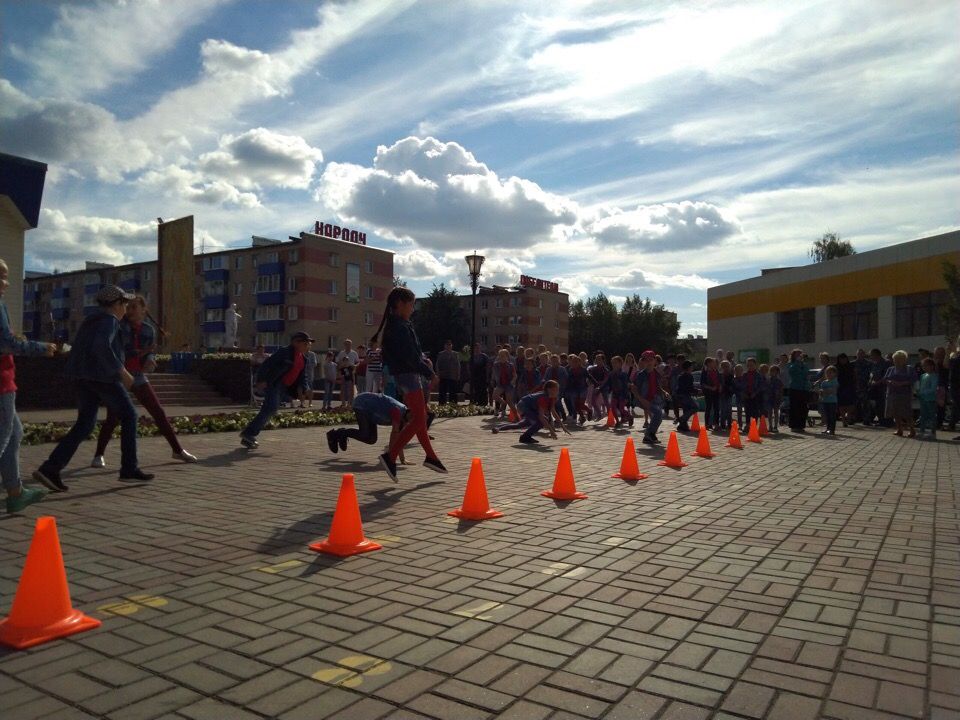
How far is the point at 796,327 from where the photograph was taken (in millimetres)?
43469

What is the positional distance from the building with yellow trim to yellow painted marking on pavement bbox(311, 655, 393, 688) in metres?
33.8

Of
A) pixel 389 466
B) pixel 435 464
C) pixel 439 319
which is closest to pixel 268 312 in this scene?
pixel 439 319

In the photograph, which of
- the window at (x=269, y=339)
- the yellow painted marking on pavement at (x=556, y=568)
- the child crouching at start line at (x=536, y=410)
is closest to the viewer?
the yellow painted marking on pavement at (x=556, y=568)

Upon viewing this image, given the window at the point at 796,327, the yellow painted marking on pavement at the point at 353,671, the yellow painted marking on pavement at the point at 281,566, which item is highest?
the window at the point at 796,327

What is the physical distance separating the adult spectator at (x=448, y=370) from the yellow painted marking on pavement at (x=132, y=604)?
15.4 meters

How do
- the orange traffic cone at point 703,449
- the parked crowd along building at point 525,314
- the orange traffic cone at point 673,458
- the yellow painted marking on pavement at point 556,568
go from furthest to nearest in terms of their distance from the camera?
1. the parked crowd along building at point 525,314
2. the orange traffic cone at point 703,449
3. the orange traffic cone at point 673,458
4. the yellow painted marking on pavement at point 556,568

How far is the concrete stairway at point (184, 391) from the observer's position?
22.6 m

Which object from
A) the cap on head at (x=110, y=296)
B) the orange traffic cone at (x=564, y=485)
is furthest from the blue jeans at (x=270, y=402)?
the orange traffic cone at (x=564, y=485)

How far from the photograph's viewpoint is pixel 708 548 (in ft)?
16.6

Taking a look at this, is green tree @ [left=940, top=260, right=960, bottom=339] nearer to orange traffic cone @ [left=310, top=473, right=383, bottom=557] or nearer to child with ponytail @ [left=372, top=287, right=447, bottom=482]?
child with ponytail @ [left=372, top=287, right=447, bottom=482]

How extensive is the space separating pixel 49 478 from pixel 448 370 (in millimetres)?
13608

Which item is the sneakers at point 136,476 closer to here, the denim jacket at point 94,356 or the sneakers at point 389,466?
the denim jacket at point 94,356

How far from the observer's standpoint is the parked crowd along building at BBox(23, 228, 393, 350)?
71.9 meters

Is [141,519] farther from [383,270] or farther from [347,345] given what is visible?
[383,270]
